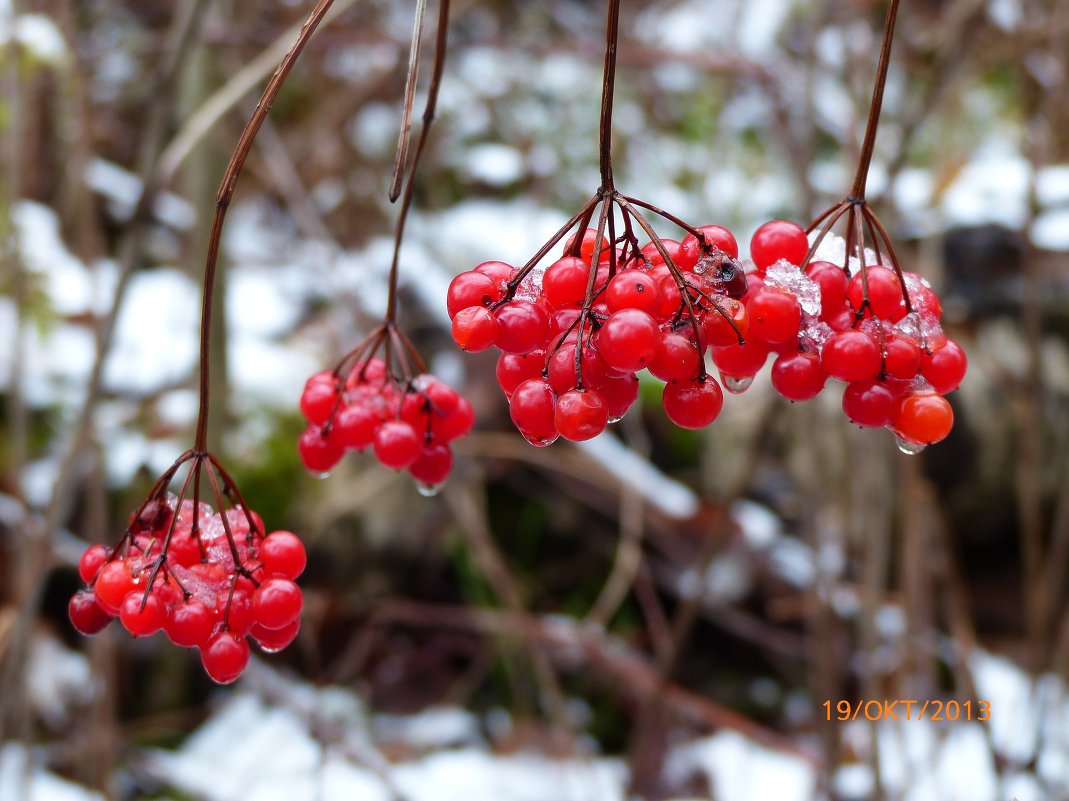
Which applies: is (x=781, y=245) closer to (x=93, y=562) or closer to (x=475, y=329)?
(x=475, y=329)

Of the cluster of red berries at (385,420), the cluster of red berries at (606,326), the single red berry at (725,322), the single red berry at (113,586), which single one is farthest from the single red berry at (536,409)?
the single red berry at (113,586)

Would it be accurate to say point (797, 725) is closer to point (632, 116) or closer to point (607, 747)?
point (607, 747)

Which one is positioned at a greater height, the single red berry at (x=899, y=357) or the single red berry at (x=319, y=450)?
the single red berry at (x=899, y=357)

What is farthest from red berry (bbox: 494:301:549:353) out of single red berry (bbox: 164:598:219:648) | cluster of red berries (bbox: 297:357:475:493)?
single red berry (bbox: 164:598:219:648)

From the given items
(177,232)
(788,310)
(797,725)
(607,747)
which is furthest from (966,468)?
(177,232)

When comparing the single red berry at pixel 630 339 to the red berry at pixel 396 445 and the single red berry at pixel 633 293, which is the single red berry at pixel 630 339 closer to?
the single red berry at pixel 633 293

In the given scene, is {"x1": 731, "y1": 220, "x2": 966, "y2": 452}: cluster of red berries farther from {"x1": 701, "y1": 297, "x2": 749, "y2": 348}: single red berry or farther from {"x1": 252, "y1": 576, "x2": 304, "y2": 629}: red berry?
{"x1": 252, "y1": 576, "x2": 304, "y2": 629}: red berry
